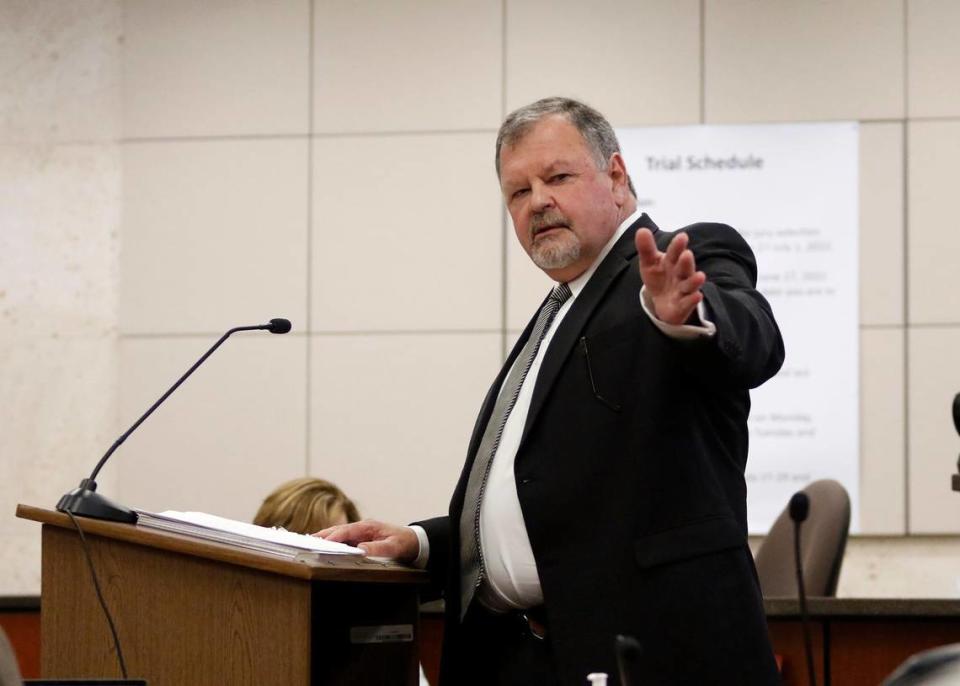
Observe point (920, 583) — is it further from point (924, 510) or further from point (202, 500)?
point (202, 500)

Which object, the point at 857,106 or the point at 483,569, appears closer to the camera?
the point at 483,569

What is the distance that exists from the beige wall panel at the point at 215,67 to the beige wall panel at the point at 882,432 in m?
2.31

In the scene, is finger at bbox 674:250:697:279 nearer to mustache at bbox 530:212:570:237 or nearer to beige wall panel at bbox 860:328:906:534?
mustache at bbox 530:212:570:237

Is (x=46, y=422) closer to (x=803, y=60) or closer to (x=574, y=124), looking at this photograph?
Answer: (x=803, y=60)

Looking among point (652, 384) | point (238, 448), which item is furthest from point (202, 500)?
point (652, 384)

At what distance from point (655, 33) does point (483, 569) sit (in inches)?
123

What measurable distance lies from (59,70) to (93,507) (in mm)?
3550

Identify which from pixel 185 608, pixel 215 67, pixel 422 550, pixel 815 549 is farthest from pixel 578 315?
pixel 215 67

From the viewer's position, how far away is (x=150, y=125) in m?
4.92

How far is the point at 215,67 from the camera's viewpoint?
4.90 m

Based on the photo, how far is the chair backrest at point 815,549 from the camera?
325cm

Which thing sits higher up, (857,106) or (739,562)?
(857,106)

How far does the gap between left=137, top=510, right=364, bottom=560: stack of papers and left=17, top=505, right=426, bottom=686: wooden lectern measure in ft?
0.09

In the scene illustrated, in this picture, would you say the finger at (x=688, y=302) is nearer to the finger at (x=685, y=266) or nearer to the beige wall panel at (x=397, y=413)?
the finger at (x=685, y=266)
